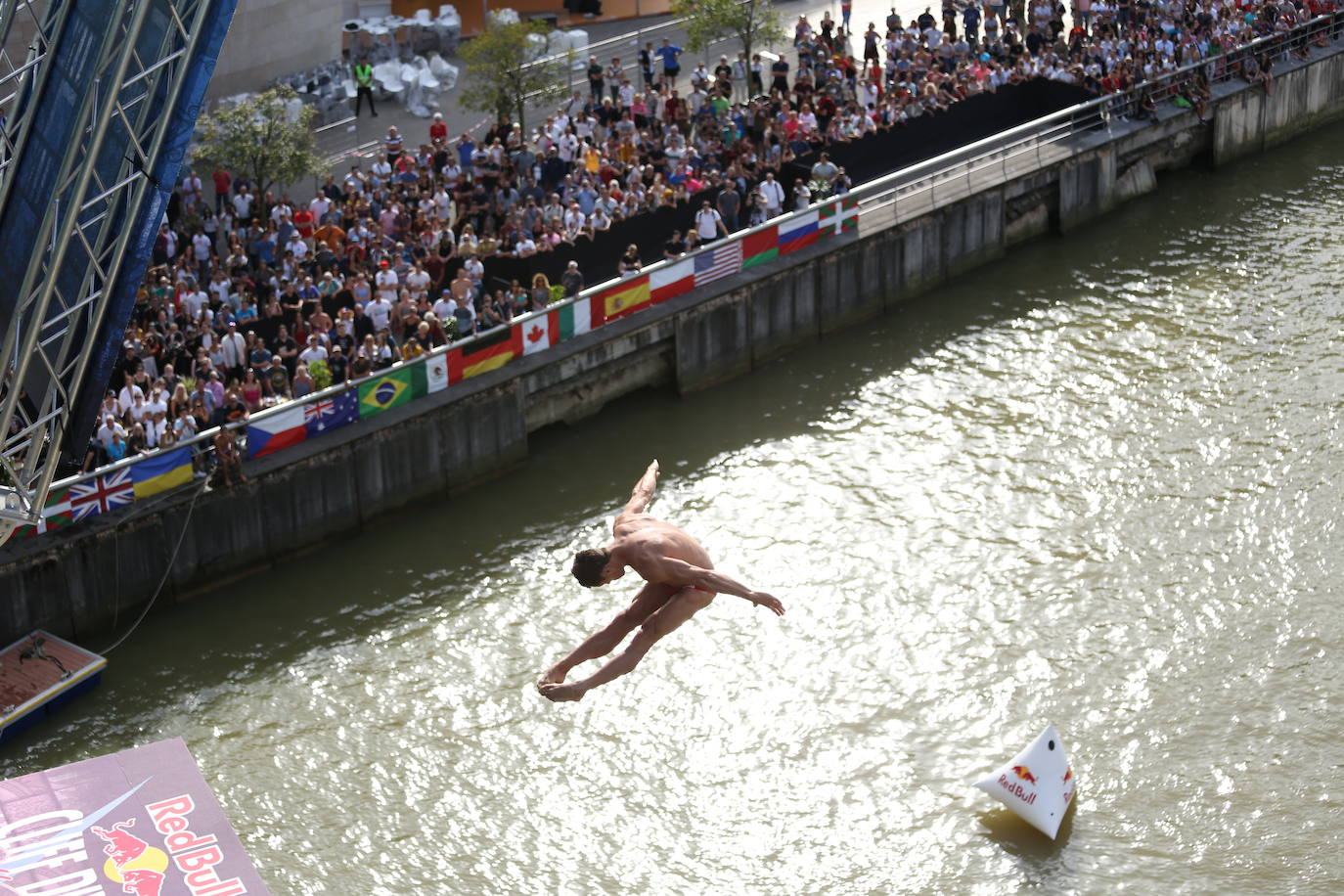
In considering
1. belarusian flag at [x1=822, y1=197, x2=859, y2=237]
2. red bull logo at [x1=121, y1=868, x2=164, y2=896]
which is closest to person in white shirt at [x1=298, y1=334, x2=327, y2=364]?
belarusian flag at [x1=822, y1=197, x2=859, y2=237]

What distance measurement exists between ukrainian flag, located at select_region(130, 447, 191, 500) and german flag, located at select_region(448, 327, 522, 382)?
5626 mm

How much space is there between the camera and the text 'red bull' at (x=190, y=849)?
23.8 m

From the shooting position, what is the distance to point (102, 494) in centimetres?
3306

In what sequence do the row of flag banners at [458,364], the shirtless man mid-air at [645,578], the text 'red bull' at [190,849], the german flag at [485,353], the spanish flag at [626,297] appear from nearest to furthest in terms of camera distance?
the shirtless man mid-air at [645,578] → the text 'red bull' at [190,849] → the row of flag banners at [458,364] → the german flag at [485,353] → the spanish flag at [626,297]

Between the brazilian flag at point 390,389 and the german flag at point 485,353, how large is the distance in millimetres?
799

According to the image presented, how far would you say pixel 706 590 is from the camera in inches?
680

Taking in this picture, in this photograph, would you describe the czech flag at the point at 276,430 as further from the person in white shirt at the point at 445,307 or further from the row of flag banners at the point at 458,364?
the person in white shirt at the point at 445,307

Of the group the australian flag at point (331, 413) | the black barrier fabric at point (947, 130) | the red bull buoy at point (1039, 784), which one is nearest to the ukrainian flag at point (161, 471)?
the australian flag at point (331, 413)

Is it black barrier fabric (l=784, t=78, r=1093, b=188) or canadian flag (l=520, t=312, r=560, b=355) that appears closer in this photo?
canadian flag (l=520, t=312, r=560, b=355)

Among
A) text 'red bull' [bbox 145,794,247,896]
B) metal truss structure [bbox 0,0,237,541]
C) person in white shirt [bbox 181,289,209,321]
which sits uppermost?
metal truss structure [bbox 0,0,237,541]

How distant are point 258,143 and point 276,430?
9106 millimetres

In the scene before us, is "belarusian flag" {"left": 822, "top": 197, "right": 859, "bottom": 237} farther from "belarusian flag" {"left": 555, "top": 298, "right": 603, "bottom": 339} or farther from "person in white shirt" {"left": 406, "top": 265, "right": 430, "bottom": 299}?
"person in white shirt" {"left": 406, "top": 265, "right": 430, "bottom": 299}

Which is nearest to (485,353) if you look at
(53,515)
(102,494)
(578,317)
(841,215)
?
(578,317)

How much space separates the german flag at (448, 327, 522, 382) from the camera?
37.4 m
